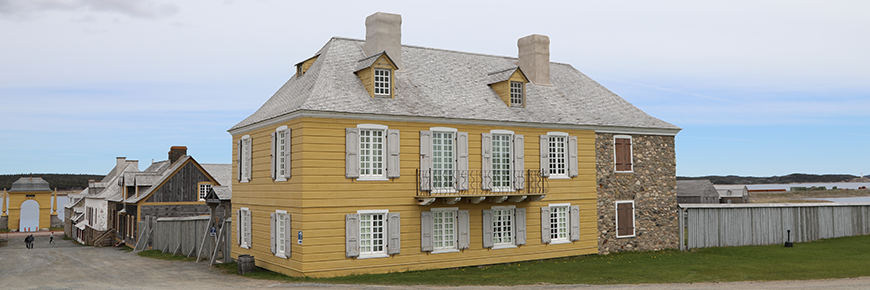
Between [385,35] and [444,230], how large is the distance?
26.3 ft

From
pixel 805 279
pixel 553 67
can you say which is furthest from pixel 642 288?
pixel 553 67

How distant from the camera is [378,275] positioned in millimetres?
20844

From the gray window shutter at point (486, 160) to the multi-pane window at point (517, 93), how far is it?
9.28ft

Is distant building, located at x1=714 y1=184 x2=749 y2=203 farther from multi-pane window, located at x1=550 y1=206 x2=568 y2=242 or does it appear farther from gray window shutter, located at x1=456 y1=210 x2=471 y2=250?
gray window shutter, located at x1=456 y1=210 x2=471 y2=250

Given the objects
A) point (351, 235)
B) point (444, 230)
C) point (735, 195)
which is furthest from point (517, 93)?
point (735, 195)

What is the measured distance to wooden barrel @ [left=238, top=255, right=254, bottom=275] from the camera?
891 inches

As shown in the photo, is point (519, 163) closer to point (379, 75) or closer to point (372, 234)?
point (379, 75)

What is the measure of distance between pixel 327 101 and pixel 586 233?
40.4 feet

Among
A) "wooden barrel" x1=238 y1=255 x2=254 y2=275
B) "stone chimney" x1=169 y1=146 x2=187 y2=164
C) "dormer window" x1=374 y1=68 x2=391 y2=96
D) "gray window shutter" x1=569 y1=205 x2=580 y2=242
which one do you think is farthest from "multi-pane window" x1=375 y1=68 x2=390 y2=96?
"stone chimney" x1=169 y1=146 x2=187 y2=164

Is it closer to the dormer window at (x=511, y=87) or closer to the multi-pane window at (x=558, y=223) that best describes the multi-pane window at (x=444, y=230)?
the multi-pane window at (x=558, y=223)

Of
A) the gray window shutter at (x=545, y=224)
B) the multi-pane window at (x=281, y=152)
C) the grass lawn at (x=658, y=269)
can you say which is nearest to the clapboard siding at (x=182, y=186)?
the grass lawn at (x=658, y=269)

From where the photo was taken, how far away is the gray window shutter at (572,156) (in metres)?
25.7

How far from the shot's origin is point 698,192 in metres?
58.4

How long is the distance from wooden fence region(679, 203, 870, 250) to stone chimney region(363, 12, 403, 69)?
48.5 ft
